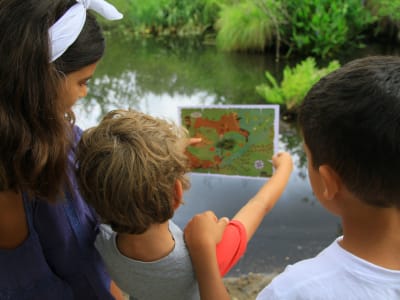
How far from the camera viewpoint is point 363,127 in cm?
68

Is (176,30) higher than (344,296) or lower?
lower

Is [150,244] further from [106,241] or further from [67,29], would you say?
[67,29]

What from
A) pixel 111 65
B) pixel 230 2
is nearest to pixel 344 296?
pixel 111 65

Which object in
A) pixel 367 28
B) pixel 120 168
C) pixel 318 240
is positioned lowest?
pixel 318 240

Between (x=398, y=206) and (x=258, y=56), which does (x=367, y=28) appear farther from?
(x=398, y=206)

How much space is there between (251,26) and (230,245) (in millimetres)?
5487

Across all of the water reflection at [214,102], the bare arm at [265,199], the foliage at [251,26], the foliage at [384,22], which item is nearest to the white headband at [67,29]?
the bare arm at [265,199]

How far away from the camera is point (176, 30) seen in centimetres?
817

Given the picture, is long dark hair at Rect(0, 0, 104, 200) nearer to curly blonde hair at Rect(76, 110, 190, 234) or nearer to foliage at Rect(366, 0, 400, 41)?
curly blonde hair at Rect(76, 110, 190, 234)

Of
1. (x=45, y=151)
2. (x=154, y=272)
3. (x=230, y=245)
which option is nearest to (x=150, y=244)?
(x=154, y=272)

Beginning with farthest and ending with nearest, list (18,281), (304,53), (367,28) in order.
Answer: (367,28) → (304,53) → (18,281)

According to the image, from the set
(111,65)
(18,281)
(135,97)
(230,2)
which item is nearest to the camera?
(18,281)

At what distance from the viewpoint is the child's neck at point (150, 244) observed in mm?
1026

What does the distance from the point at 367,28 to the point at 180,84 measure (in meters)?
3.33
